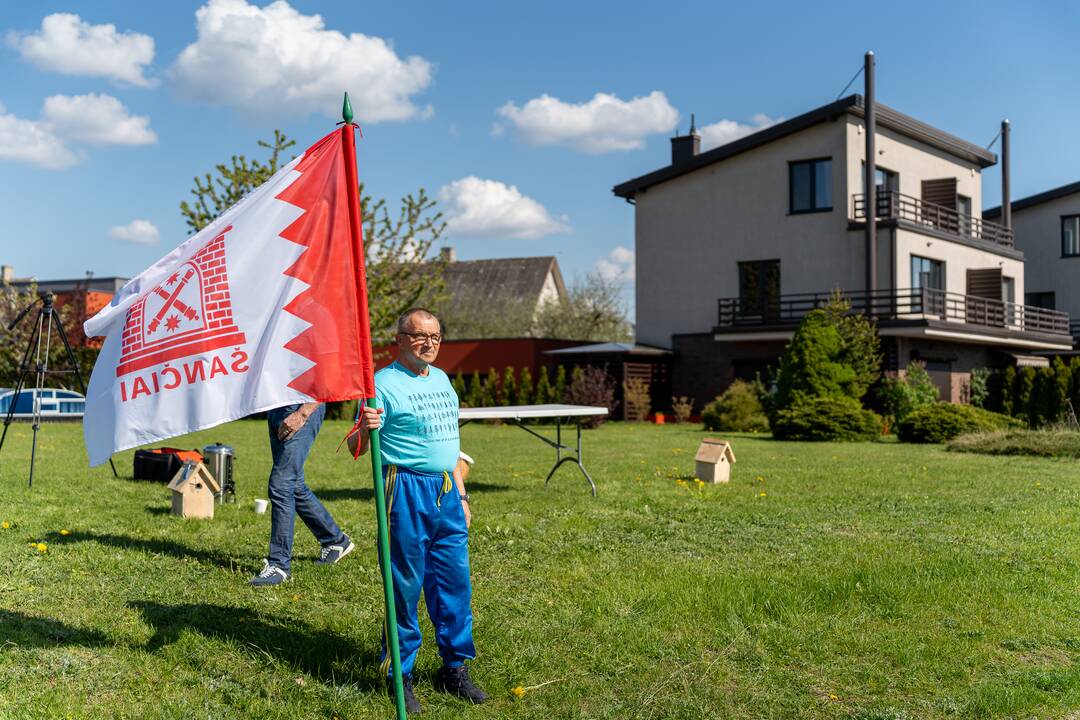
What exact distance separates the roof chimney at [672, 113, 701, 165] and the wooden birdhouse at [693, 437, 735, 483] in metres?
29.3

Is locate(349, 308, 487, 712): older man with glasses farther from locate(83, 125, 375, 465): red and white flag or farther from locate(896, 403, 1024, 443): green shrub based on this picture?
locate(896, 403, 1024, 443): green shrub

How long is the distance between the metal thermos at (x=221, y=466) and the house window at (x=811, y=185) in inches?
1082

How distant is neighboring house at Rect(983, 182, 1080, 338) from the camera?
45.5 meters

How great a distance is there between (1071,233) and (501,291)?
32.4 metres

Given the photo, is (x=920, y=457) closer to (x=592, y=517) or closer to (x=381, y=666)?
(x=592, y=517)

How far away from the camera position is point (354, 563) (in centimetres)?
797

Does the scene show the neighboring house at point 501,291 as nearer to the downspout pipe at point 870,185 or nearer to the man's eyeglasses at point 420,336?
the downspout pipe at point 870,185

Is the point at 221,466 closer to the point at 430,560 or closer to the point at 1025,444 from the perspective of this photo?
the point at 430,560

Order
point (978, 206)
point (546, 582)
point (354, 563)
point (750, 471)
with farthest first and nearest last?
point (978, 206), point (750, 471), point (354, 563), point (546, 582)

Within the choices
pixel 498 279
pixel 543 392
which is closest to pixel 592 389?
pixel 543 392

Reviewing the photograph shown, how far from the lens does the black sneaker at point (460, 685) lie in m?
5.14

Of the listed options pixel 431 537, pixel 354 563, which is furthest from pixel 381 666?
pixel 354 563

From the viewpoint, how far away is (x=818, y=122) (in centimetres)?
3478

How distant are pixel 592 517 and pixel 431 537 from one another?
5.16 metres
